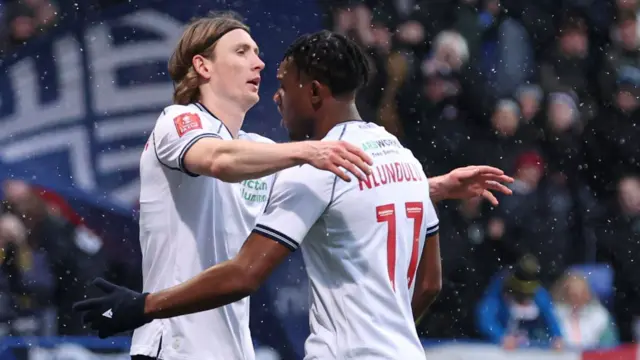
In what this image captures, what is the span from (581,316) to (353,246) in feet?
12.2

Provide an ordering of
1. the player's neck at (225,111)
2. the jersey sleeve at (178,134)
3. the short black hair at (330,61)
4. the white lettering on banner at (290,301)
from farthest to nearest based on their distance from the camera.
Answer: the white lettering on banner at (290,301) < the player's neck at (225,111) < the jersey sleeve at (178,134) < the short black hair at (330,61)

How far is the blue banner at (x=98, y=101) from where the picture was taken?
605 cm

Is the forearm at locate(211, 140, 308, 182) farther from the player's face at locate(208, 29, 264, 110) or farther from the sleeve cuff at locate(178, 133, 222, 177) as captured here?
the player's face at locate(208, 29, 264, 110)

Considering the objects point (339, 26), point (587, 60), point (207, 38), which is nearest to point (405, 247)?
point (207, 38)

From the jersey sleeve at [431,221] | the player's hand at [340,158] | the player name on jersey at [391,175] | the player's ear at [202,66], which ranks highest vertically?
the player's ear at [202,66]

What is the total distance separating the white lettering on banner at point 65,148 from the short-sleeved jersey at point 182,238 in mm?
2885

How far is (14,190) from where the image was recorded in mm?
5922

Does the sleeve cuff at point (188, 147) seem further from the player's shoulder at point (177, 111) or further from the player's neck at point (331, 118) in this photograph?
the player's neck at point (331, 118)

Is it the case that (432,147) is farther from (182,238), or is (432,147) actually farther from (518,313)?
(182,238)

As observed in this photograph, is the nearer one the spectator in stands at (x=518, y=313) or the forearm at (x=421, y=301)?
the forearm at (x=421, y=301)

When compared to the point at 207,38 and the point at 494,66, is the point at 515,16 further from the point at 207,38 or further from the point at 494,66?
the point at 207,38

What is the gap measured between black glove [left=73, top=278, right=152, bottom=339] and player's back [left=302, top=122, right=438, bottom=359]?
0.42 m

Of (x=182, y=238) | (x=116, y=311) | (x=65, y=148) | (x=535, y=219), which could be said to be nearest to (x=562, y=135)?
(x=535, y=219)

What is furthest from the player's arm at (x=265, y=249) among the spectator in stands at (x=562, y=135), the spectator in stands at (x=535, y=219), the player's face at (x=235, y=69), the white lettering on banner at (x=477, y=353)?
the spectator in stands at (x=562, y=135)
